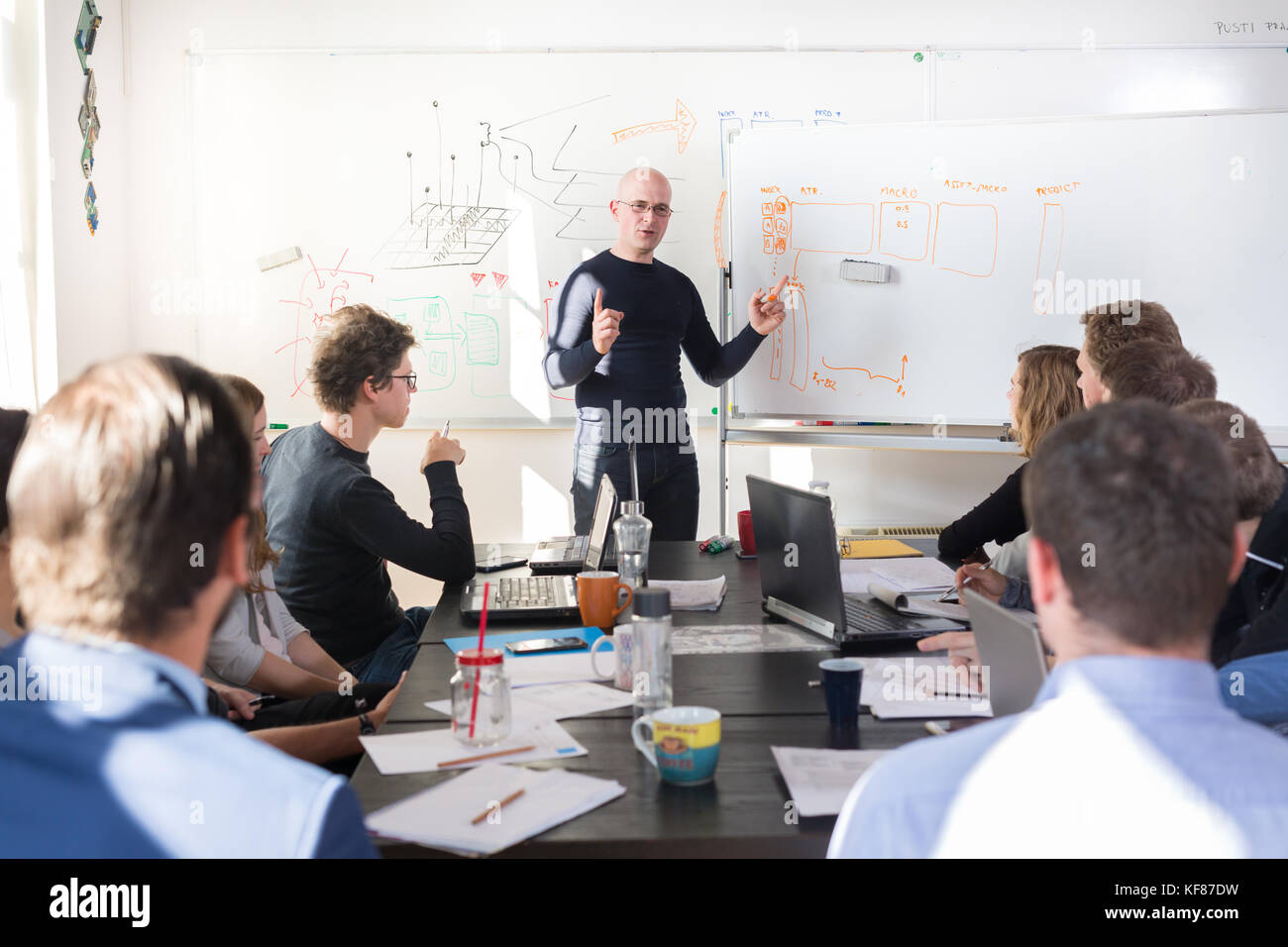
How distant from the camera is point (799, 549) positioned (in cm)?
192

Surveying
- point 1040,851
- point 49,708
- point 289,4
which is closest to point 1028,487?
point 1040,851

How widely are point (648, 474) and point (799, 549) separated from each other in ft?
4.87

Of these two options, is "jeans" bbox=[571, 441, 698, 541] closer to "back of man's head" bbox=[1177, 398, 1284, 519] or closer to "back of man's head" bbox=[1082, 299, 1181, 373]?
"back of man's head" bbox=[1082, 299, 1181, 373]

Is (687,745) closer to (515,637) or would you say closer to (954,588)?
(515,637)

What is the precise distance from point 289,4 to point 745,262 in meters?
1.85

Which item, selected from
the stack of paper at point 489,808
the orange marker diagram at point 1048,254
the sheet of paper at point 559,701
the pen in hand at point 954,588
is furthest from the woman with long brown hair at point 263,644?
the orange marker diagram at point 1048,254

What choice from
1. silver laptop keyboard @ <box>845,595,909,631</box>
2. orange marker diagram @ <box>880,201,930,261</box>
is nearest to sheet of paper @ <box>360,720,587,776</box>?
silver laptop keyboard @ <box>845,595,909,631</box>

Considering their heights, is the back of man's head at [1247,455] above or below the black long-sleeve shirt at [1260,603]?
above

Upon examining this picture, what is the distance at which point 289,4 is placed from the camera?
3785 millimetres

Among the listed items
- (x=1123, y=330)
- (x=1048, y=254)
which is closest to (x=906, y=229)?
(x=1048, y=254)

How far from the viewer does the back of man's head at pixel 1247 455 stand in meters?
1.55

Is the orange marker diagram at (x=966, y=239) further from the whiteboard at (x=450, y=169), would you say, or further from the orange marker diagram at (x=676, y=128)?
the orange marker diagram at (x=676, y=128)

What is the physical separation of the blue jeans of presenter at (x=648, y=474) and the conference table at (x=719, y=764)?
133 cm
